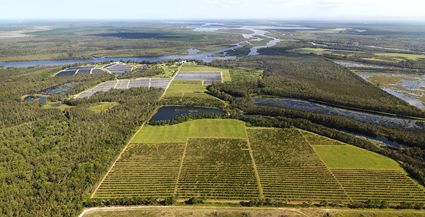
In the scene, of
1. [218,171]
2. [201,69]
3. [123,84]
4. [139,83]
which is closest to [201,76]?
[201,69]

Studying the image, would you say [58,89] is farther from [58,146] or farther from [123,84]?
[58,146]

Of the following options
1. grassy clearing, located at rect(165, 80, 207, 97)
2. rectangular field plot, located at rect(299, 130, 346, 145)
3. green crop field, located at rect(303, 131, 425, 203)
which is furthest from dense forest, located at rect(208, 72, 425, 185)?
grassy clearing, located at rect(165, 80, 207, 97)

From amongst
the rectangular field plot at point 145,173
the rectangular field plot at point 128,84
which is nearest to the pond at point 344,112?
the rectangular field plot at point 128,84

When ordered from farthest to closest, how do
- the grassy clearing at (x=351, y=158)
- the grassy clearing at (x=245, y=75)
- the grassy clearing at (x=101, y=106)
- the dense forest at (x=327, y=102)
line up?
1. the grassy clearing at (x=245, y=75)
2. the grassy clearing at (x=101, y=106)
3. the dense forest at (x=327, y=102)
4. the grassy clearing at (x=351, y=158)

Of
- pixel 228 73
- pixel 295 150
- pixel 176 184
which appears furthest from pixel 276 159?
pixel 228 73

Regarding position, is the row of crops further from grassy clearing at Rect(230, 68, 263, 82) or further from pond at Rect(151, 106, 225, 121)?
grassy clearing at Rect(230, 68, 263, 82)

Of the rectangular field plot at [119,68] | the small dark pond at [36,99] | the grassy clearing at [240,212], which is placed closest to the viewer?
the grassy clearing at [240,212]

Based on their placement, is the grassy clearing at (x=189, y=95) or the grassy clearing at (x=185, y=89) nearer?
the grassy clearing at (x=189, y=95)

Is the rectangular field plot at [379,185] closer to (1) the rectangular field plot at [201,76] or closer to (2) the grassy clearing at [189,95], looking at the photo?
(2) the grassy clearing at [189,95]
